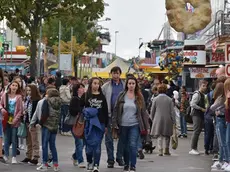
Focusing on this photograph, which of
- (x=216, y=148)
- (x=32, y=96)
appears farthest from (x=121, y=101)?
(x=216, y=148)

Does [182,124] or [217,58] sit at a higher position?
[217,58]

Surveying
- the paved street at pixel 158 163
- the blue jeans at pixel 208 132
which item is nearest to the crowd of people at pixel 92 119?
the paved street at pixel 158 163

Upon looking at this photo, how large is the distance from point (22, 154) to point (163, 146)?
3.74 metres

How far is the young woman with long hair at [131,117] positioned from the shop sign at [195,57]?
572 inches

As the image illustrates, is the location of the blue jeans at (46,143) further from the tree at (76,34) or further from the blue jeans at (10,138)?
the tree at (76,34)

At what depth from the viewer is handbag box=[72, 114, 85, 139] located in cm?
1239

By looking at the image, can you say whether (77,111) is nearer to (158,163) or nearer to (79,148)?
(79,148)

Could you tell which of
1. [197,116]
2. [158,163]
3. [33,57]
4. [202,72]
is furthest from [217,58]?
[158,163]

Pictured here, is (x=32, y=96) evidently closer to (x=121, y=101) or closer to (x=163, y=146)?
(x=121, y=101)

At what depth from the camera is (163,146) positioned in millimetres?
16891

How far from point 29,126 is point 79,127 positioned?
1240 mm

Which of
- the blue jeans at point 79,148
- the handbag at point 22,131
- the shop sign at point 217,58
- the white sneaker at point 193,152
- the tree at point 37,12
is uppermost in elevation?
the tree at point 37,12

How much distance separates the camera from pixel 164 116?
15.4 m

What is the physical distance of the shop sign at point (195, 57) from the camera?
26.2 metres
